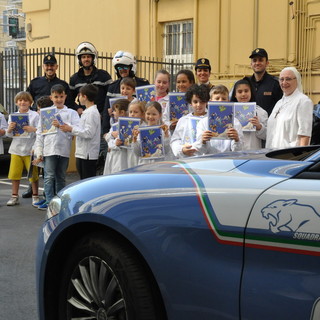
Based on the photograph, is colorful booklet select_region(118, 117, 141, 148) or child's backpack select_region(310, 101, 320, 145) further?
child's backpack select_region(310, 101, 320, 145)

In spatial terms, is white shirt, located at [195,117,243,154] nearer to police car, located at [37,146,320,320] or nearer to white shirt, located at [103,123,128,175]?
white shirt, located at [103,123,128,175]

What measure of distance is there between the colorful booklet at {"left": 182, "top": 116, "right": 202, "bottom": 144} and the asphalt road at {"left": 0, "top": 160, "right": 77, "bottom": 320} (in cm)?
187

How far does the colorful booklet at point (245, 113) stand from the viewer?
6332 mm

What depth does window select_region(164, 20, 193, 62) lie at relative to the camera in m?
18.8

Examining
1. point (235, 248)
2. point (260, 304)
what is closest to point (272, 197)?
point (235, 248)

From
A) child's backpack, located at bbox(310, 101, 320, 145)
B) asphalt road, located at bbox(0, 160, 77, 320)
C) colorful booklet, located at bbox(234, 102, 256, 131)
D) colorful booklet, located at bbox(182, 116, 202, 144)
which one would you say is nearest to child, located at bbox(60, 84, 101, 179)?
asphalt road, located at bbox(0, 160, 77, 320)

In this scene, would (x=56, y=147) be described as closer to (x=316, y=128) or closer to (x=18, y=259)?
(x=18, y=259)

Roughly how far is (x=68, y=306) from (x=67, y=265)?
0.22 m

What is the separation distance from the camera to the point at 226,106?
19.4 feet

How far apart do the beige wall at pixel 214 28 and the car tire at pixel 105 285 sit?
12742mm

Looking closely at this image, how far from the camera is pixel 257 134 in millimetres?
6770

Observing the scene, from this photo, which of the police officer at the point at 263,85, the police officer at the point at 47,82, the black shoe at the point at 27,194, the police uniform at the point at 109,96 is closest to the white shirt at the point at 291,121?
the police officer at the point at 263,85

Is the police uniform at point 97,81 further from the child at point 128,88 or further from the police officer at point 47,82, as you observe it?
the child at point 128,88

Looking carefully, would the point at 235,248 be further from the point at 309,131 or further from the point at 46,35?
the point at 46,35
